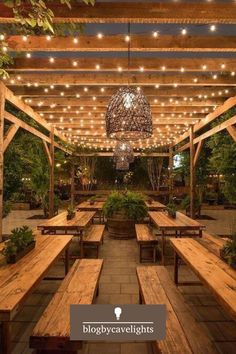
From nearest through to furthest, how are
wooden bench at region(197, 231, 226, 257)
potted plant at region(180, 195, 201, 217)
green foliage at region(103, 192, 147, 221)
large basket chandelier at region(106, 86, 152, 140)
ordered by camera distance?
wooden bench at region(197, 231, 226, 257) → large basket chandelier at region(106, 86, 152, 140) → green foliage at region(103, 192, 147, 221) → potted plant at region(180, 195, 201, 217)

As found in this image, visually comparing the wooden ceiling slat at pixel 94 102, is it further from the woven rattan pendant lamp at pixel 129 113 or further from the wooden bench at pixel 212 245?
the wooden bench at pixel 212 245

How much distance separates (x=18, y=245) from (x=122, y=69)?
3.39m

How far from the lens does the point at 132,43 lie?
4.30 meters

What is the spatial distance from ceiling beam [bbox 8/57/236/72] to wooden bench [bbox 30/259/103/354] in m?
3.27

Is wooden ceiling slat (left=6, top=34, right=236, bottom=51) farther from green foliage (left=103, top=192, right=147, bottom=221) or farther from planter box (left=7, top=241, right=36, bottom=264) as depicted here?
green foliage (left=103, top=192, right=147, bottom=221)

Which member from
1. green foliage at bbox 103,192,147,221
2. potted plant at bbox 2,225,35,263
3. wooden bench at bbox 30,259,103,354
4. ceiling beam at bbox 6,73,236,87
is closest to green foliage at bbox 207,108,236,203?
ceiling beam at bbox 6,73,236,87

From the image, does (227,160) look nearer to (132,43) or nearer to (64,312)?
(132,43)

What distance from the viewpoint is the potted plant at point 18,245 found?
308cm

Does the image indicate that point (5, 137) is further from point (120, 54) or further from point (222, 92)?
point (222, 92)

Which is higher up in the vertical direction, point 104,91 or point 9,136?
point 104,91

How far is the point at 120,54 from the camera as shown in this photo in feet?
17.8

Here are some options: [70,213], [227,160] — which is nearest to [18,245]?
[70,213]

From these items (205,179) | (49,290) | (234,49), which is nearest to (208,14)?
(234,49)

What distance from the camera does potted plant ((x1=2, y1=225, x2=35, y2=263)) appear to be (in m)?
3.08
